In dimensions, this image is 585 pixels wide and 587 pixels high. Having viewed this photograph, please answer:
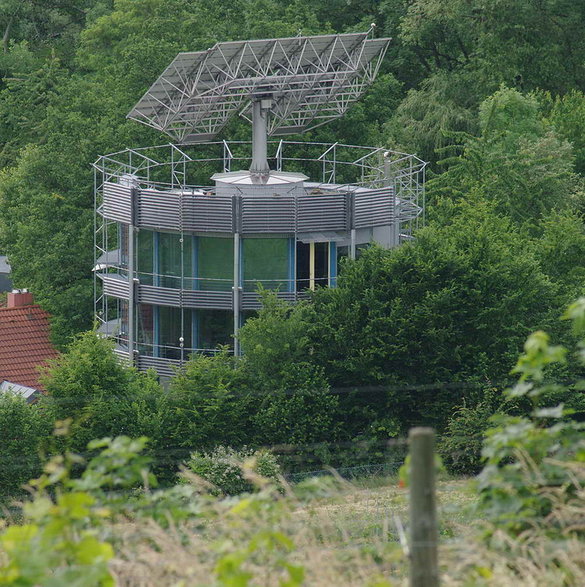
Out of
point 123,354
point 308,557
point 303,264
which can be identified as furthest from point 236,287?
point 308,557

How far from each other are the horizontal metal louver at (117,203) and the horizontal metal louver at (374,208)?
787cm

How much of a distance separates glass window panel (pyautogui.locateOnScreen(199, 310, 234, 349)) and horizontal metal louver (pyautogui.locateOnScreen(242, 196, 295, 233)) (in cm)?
337

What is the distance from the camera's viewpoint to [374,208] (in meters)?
45.5

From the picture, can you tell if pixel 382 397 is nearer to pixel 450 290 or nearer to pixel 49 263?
pixel 450 290

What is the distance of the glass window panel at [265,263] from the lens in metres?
44.8

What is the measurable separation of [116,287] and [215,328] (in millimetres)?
4103

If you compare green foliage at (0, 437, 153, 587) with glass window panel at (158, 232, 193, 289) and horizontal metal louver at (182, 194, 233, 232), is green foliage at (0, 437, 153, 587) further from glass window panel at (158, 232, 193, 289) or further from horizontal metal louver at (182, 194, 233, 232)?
glass window panel at (158, 232, 193, 289)

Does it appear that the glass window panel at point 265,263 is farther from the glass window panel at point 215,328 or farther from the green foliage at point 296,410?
the green foliage at point 296,410

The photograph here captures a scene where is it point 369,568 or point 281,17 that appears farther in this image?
point 281,17

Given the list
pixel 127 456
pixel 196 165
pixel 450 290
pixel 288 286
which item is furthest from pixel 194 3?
pixel 127 456

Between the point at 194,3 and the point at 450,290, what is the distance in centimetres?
3098

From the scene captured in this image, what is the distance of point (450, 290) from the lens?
41.0 meters

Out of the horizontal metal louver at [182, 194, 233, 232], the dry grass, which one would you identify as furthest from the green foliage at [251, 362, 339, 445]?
the dry grass

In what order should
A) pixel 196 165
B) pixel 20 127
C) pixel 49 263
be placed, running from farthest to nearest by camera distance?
pixel 20 127 → pixel 196 165 → pixel 49 263
